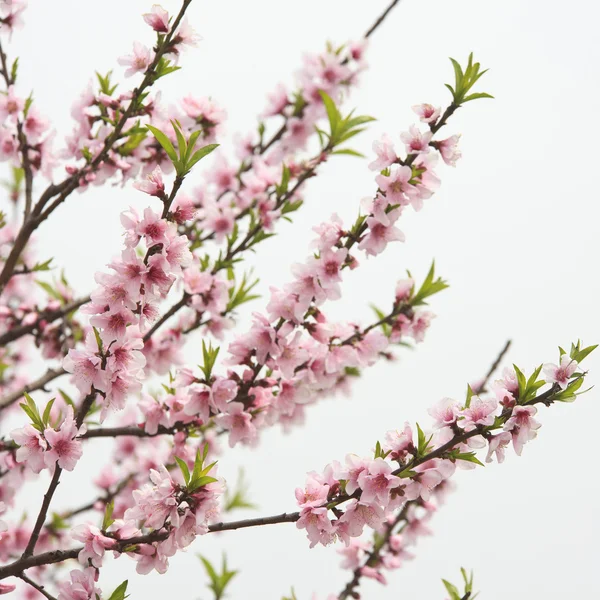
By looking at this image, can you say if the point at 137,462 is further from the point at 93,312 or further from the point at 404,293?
the point at 93,312

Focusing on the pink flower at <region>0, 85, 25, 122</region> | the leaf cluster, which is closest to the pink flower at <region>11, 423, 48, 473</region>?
the leaf cluster

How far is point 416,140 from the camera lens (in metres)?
2.14

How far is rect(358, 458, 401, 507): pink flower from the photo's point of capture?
67.6 inches

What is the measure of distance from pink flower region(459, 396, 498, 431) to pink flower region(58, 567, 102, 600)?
3.80 feet

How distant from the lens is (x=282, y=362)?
2.45 m

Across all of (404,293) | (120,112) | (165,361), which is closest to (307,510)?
(404,293)

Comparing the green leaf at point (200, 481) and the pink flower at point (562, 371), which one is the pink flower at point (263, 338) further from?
the pink flower at point (562, 371)

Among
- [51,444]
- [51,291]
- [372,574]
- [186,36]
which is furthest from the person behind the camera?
[51,291]

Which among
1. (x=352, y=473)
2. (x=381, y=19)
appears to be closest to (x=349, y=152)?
(x=381, y=19)

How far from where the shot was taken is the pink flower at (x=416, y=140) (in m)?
2.13

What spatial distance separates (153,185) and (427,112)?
3.13 ft

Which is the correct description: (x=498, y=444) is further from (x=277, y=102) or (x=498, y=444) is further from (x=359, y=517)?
(x=277, y=102)

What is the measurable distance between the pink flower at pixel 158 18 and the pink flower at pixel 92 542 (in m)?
1.79

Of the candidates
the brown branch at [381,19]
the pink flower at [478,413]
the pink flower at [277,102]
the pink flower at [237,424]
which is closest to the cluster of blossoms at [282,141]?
the pink flower at [277,102]
